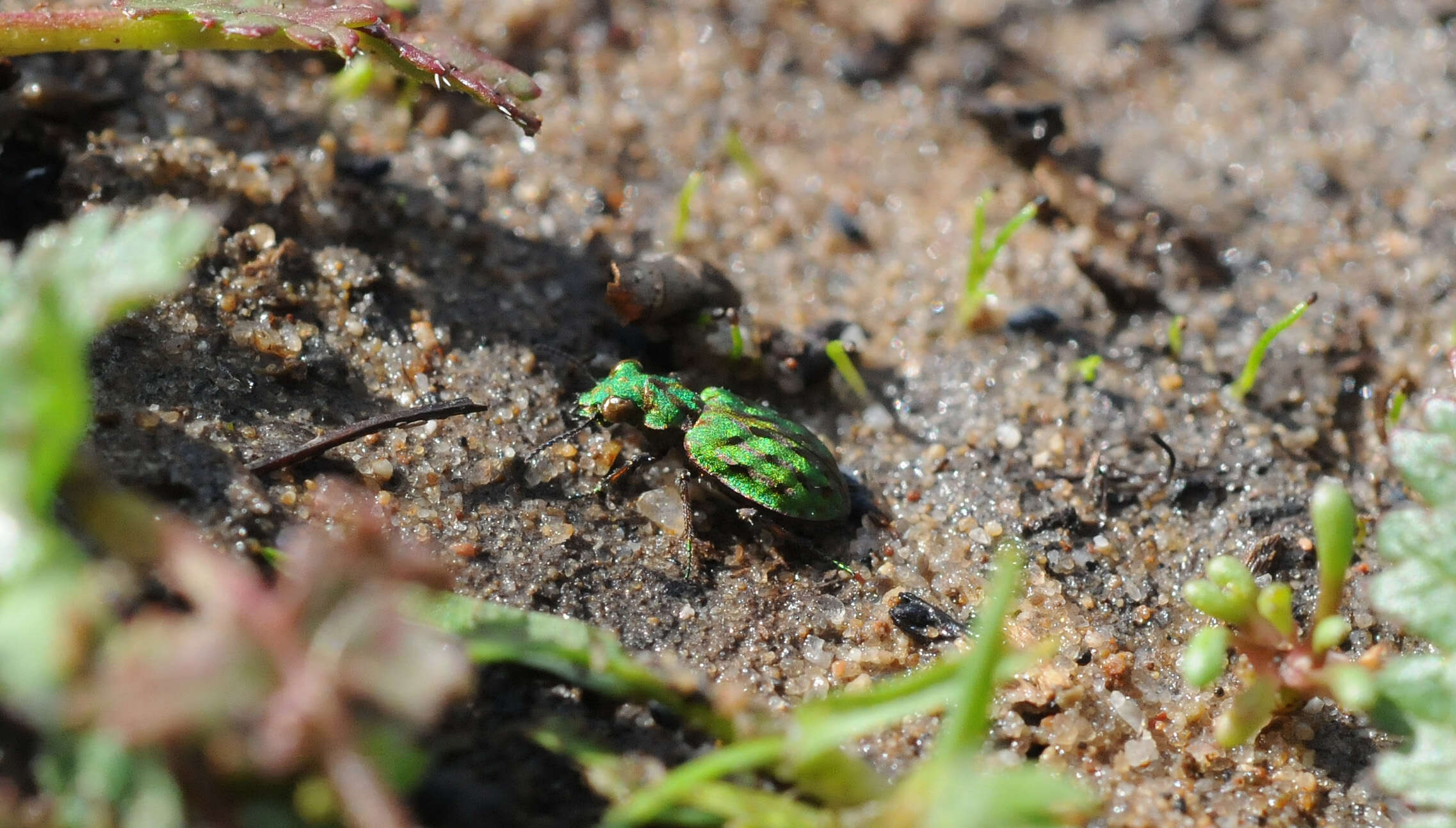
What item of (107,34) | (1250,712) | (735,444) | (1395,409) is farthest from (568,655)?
(1395,409)

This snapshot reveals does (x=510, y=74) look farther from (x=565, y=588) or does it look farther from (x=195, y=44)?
(x=565, y=588)

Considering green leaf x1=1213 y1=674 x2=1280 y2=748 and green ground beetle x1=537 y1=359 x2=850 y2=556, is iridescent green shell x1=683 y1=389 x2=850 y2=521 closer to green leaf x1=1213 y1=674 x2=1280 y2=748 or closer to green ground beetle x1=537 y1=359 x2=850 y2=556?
green ground beetle x1=537 y1=359 x2=850 y2=556

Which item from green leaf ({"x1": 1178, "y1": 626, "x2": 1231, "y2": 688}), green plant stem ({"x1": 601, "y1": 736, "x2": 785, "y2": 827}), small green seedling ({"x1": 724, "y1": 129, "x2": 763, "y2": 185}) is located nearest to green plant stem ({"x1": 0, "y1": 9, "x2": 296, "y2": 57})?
small green seedling ({"x1": 724, "y1": 129, "x2": 763, "y2": 185})

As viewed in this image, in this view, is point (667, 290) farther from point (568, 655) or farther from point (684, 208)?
point (568, 655)

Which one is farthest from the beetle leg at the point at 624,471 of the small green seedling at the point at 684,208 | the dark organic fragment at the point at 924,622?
the small green seedling at the point at 684,208

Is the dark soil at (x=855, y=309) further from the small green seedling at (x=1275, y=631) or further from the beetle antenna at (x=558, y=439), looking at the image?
the small green seedling at (x=1275, y=631)

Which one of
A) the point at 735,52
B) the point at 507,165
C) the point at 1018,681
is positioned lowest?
the point at 507,165

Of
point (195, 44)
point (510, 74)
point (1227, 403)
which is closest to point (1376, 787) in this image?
point (1227, 403)
